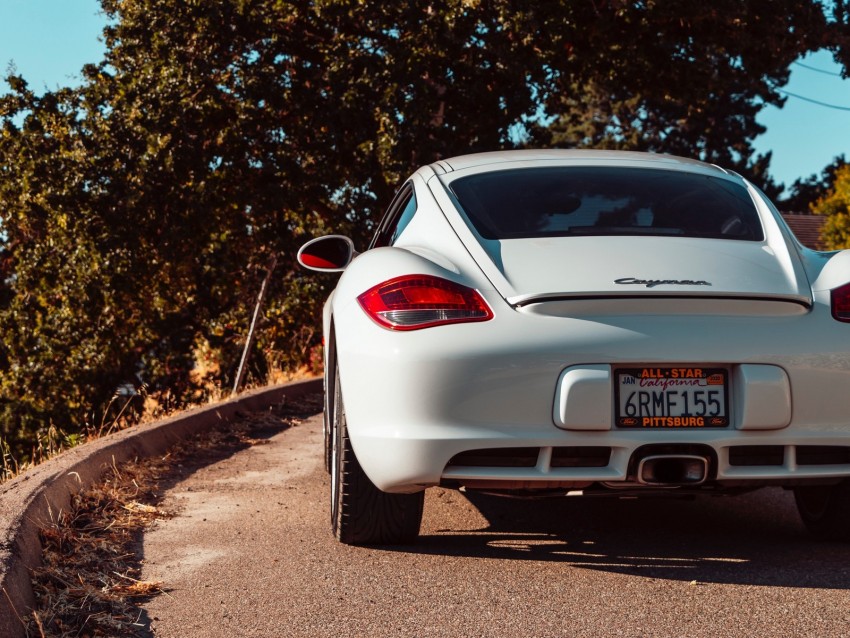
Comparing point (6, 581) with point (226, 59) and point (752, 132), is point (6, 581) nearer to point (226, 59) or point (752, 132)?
point (226, 59)

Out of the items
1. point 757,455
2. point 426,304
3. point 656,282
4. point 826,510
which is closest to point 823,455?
point 757,455

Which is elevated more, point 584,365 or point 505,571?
point 584,365

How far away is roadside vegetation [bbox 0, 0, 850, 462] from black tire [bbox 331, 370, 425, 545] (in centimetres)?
1014

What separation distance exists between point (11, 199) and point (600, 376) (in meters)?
14.1

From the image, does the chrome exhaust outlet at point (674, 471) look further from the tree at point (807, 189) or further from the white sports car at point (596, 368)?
the tree at point (807, 189)

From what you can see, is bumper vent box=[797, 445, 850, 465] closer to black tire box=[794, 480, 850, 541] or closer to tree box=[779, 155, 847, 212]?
black tire box=[794, 480, 850, 541]

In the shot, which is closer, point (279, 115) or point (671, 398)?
point (671, 398)

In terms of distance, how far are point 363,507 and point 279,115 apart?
40.4ft

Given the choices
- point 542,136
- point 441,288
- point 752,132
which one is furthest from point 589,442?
point 752,132


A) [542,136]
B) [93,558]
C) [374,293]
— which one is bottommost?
[93,558]

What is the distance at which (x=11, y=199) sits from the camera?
15.5m

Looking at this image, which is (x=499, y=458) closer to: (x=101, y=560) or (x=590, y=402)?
(x=590, y=402)

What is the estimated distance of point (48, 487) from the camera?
4.31m

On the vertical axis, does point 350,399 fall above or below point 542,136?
below
